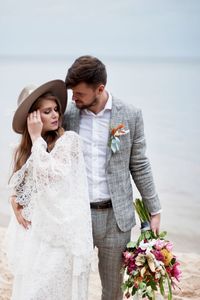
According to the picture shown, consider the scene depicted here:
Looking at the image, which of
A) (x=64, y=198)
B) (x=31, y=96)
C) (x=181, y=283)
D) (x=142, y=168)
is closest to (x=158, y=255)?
(x=142, y=168)

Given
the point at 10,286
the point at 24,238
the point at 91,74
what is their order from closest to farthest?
the point at 91,74 < the point at 24,238 < the point at 10,286

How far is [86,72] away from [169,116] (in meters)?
2.33

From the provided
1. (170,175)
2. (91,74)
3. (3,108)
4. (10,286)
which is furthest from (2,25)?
(91,74)

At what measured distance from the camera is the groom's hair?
6.47ft

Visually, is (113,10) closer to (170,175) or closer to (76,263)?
(170,175)

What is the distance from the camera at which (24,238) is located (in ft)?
6.91

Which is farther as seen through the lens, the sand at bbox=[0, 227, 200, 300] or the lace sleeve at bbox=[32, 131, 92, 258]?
the sand at bbox=[0, 227, 200, 300]

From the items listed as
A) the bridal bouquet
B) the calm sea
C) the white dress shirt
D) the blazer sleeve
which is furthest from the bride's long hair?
the calm sea

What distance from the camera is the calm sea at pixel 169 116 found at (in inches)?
158

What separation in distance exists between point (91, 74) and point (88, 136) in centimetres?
27

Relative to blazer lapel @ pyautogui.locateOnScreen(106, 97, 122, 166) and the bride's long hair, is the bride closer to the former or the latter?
the bride's long hair

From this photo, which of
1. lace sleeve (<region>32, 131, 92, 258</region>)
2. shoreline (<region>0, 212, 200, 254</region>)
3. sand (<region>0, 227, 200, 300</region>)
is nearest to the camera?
lace sleeve (<region>32, 131, 92, 258</region>)

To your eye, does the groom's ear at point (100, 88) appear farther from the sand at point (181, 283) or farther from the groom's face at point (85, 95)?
the sand at point (181, 283)

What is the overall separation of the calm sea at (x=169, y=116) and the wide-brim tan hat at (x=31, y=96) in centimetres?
199
